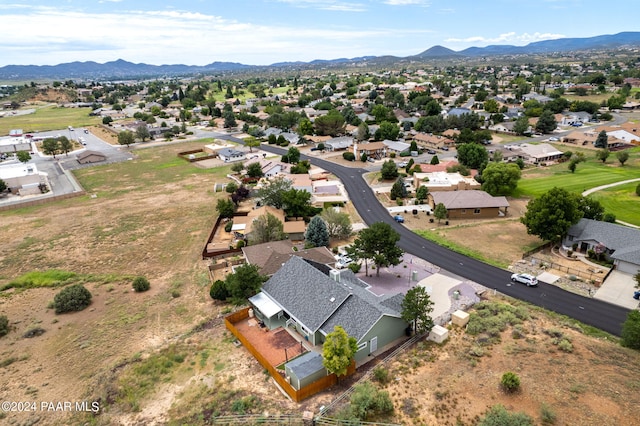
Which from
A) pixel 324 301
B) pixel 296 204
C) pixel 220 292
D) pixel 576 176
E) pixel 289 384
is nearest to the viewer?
pixel 289 384

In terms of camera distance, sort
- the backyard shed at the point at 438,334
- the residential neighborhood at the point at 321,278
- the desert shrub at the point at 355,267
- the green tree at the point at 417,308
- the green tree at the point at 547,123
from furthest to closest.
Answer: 1. the green tree at the point at 547,123
2. the desert shrub at the point at 355,267
3. the green tree at the point at 417,308
4. the backyard shed at the point at 438,334
5. the residential neighborhood at the point at 321,278

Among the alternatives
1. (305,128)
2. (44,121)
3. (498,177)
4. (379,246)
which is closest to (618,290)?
(379,246)

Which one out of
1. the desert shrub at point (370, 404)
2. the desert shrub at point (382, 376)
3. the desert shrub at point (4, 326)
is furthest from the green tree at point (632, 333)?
the desert shrub at point (4, 326)

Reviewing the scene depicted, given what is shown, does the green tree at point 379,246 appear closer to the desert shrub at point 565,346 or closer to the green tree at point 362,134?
the desert shrub at point 565,346

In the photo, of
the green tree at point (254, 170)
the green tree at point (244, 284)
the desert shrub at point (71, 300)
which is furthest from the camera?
the green tree at point (254, 170)

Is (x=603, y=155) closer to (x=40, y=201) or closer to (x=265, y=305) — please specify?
(x=265, y=305)

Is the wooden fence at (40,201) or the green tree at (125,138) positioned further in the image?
the green tree at (125,138)

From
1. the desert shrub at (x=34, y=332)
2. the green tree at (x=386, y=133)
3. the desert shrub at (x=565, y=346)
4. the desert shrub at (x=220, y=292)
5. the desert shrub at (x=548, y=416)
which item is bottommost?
the desert shrub at (x=34, y=332)
